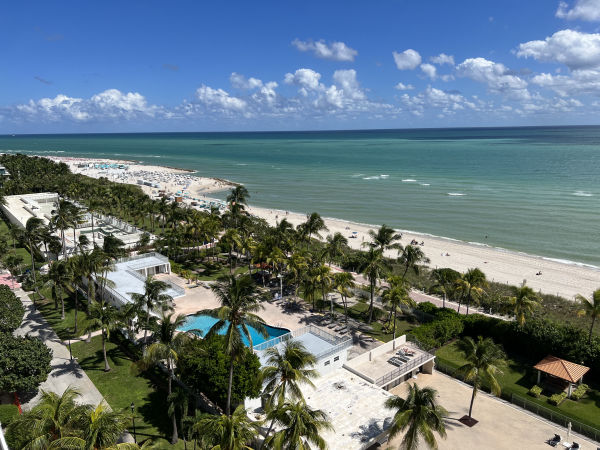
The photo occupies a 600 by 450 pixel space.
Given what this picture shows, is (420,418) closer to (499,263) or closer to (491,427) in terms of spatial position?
(491,427)

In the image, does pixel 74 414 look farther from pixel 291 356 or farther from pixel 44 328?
pixel 44 328

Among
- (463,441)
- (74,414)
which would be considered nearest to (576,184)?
(463,441)

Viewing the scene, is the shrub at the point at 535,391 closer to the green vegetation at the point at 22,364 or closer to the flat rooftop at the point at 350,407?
the flat rooftop at the point at 350,407

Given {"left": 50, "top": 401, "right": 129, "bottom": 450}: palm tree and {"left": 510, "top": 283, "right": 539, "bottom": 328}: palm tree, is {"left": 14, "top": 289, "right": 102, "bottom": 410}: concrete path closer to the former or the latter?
{"left": 50, "top": 401, "right": 129, "bottom": 450}: palm tree

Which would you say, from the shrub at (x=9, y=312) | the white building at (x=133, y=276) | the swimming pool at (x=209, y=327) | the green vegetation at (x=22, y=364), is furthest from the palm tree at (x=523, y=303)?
the shrub at (x=9, y=312)

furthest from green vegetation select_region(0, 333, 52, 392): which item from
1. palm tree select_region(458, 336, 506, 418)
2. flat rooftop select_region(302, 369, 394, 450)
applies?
palm tree select_region(458, 336, 506, 418)

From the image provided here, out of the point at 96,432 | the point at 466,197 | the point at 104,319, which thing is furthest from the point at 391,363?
the point at 466,197
